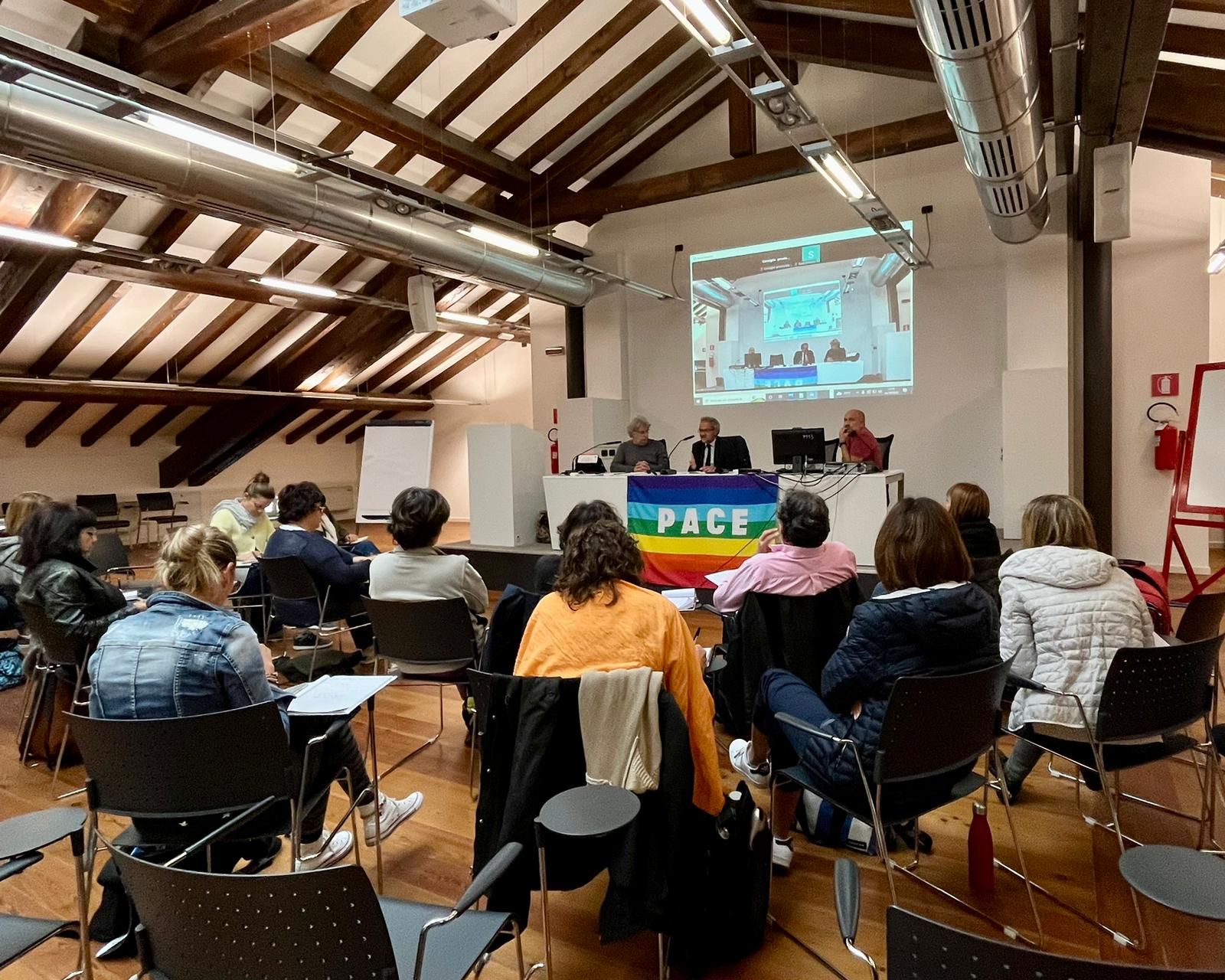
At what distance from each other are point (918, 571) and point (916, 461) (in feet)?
19.3

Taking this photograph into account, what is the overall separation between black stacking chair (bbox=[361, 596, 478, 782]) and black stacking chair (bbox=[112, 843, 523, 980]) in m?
1.70

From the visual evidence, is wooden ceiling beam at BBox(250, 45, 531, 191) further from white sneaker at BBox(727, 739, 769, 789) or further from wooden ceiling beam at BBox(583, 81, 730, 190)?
white sneaker at BBox(727, 739, 769, 789)

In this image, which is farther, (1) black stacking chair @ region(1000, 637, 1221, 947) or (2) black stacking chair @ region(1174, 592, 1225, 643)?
(2) black stacking chair @ region(1174, 592, 1225, 643)

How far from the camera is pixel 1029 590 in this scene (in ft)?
7.79

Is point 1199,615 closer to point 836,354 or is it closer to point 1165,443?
point 1165,443

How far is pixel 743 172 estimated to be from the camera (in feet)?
24.3

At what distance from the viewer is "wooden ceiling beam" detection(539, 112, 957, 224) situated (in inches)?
266

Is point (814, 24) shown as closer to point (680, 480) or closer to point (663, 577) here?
point (680, 480)

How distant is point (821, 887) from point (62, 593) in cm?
300

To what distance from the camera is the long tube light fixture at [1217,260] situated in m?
6.45

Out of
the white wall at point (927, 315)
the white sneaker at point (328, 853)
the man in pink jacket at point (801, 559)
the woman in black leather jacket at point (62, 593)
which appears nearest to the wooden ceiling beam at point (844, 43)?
the white wall at point (927, 315)

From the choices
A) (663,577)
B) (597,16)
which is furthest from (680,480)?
(597,16)

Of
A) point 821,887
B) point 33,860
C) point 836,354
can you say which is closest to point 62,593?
point 33,860

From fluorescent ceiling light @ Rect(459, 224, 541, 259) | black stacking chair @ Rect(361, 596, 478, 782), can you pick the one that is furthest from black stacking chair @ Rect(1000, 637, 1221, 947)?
fluorescent ceiling light @ Rect(459, 224, 541, 259)
